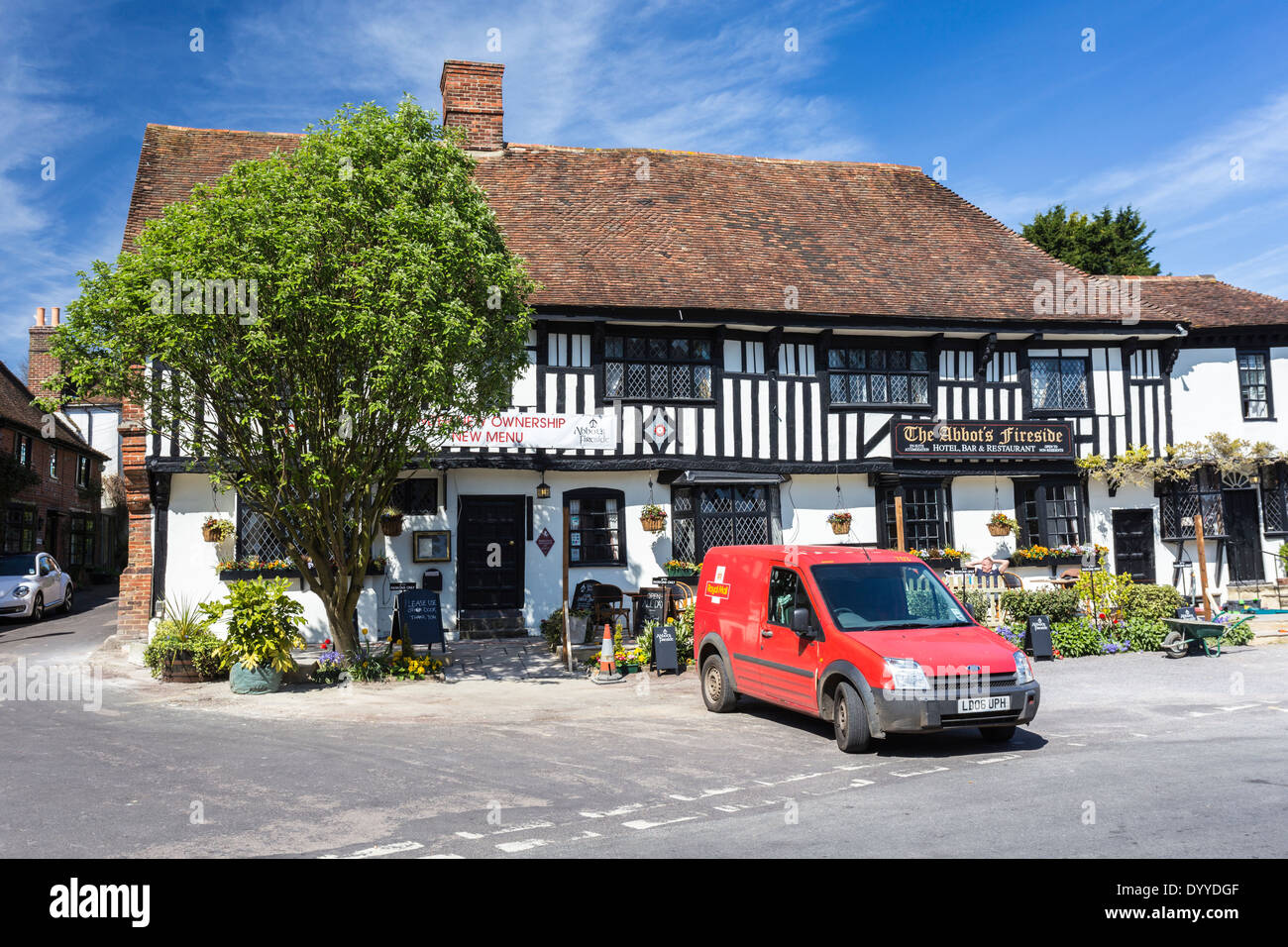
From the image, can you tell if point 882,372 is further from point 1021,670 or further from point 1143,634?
point 1021,670

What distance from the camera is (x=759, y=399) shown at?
19469 mm

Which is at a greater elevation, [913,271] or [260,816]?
[913,271]

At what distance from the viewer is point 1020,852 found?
17.6 ft

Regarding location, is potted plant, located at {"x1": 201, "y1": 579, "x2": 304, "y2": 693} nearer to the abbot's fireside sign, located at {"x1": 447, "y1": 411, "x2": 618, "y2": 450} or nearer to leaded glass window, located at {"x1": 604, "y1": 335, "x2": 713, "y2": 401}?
the abbot's fireside sign, located at {"x1": 447, "y1": 411, "x2": 618, "y2": 450}

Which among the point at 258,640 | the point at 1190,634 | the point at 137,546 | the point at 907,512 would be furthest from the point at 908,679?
the point at 137,546

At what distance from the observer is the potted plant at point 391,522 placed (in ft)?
56.0

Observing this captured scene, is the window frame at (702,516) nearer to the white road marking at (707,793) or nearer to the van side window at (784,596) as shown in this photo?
the van side window at (784,596)

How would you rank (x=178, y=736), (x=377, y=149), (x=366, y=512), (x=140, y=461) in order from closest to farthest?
(x=178, y=736), (x=377, y=149), (x=366, y=512), (x=140, y=461)

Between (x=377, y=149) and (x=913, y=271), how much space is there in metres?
13.2

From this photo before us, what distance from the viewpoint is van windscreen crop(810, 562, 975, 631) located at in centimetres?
927

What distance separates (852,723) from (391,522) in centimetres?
1086

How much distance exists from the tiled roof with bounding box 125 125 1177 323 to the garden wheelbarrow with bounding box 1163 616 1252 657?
301 inches
